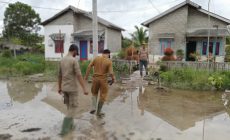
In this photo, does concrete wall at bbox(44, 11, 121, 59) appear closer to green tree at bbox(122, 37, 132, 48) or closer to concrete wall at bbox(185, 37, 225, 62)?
green tree at bbox(122, 37, 132, 48)

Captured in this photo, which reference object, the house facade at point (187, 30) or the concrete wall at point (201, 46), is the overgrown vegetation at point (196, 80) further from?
the concrete wall at point (201, 46)

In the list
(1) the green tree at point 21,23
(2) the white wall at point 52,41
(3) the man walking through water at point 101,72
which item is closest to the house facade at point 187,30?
(2) the white wall at point 52,41

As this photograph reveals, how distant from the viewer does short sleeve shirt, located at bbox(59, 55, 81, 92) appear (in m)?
5.07

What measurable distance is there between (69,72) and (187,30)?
16.9 meters

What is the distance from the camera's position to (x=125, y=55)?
18234 mm

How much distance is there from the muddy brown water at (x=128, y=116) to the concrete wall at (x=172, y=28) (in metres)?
11.0

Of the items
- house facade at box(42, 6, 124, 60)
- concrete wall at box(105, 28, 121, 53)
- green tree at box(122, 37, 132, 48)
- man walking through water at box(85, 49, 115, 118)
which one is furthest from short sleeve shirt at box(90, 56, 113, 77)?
green tree at box(122, 37, 132, 48)

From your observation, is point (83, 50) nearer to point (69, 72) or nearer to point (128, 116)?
point (128, 116)

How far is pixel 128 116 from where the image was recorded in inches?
253

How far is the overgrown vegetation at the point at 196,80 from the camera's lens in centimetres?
1012

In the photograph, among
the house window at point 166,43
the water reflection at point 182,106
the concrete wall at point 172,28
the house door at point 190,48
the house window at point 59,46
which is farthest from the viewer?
the house window at point 59,46

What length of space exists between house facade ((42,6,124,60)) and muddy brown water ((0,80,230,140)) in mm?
12850

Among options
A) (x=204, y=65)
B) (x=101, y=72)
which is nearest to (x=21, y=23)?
(x=204, y=65)

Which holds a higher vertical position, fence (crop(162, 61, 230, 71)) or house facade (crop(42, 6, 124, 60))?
house facade (crop(42, 6, 124, 60))
